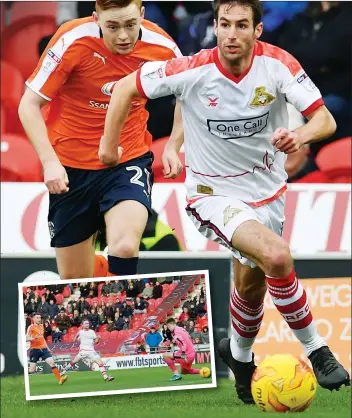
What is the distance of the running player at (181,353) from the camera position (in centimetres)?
726

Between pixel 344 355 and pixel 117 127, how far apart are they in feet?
13.0

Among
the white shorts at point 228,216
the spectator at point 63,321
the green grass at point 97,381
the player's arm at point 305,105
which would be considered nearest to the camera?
the player's arm at point 305,105

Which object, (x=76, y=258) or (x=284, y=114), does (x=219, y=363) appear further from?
(x=284, y=114)

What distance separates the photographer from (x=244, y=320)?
6.85 metres

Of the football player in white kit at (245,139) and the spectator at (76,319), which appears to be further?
the spectator at (76,319)

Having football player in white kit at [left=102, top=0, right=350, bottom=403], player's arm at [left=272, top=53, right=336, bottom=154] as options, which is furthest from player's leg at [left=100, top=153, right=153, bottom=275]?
player's arm at [left=272, top=53, right=336, bottom=154]

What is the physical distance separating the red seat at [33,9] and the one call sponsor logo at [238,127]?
13.7ft

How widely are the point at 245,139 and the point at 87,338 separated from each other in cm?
163

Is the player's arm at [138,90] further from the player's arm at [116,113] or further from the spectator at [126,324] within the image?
the spectator at [126,324]

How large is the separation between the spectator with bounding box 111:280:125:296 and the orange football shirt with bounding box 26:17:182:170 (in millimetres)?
783

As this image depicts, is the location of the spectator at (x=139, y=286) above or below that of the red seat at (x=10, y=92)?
below

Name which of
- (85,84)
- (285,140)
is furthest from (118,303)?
(285,140)

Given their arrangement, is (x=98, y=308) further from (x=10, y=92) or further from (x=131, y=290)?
(x=10, y=92)

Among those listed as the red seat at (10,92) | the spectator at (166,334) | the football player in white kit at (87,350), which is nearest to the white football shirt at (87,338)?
the football player in white kit at (87,350)
